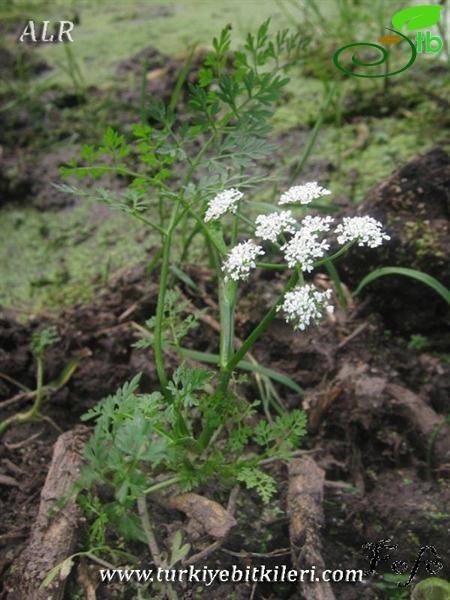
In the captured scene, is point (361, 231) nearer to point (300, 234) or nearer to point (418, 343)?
point (300, 234)

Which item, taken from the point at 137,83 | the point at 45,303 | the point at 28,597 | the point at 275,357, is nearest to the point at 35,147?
the point at 137,83

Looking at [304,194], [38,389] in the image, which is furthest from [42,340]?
[304,194]

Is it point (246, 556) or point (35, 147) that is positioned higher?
point (35, 147)

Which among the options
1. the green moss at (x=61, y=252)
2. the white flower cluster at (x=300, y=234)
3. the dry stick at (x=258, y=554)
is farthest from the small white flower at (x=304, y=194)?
the green moss at (x=61, y=252)

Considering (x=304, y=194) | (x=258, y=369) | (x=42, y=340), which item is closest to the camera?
(x=304, y=194)

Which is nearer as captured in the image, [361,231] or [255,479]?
[361,231]

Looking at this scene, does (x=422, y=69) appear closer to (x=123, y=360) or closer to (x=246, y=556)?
(x=123, y=360)

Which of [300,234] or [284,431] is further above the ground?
[300,234]
